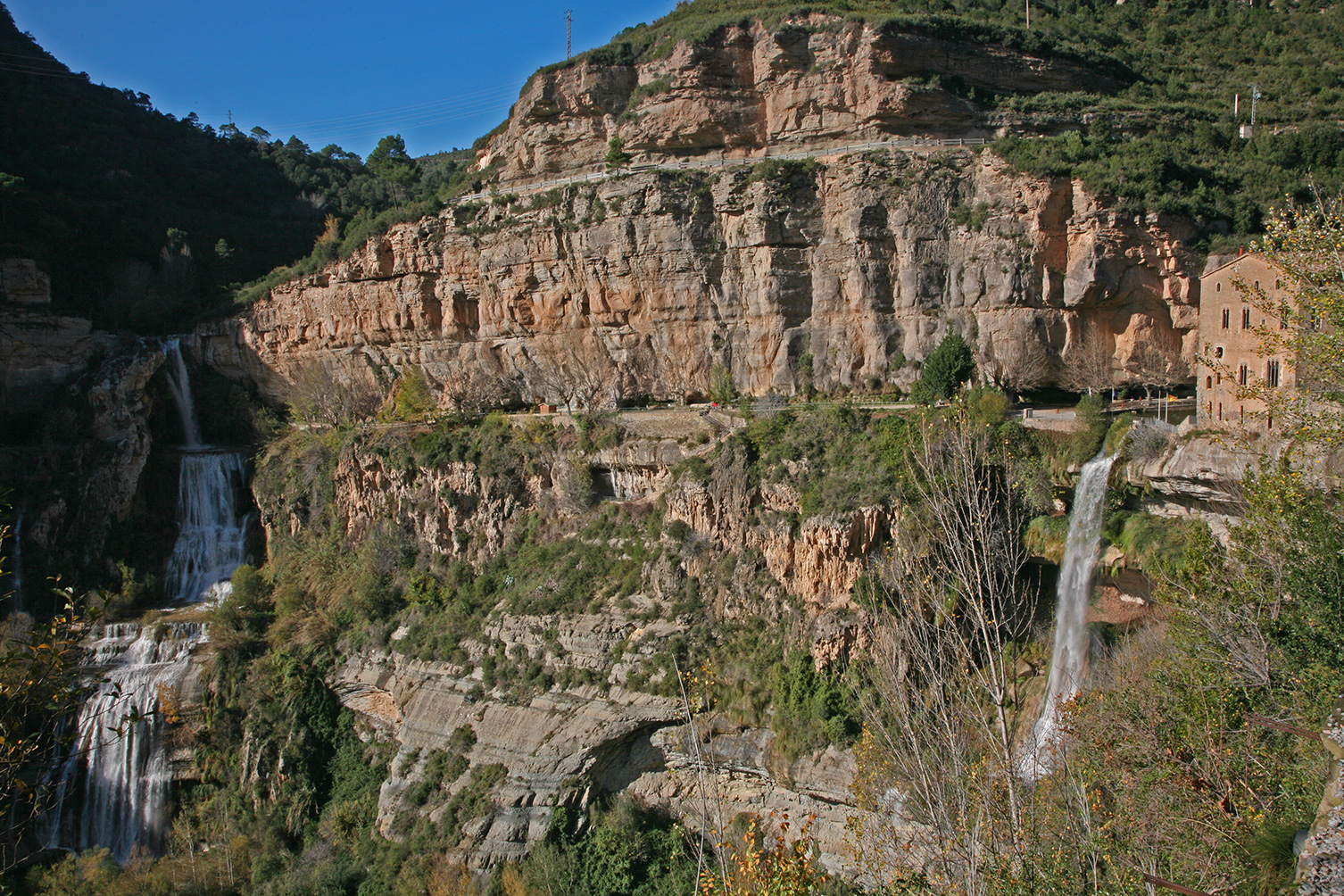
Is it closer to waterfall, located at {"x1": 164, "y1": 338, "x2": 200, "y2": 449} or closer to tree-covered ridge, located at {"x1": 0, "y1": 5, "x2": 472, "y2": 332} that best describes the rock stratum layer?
waterfall, located at {"x1": 164, "y1": 338, "x2": 200, "y2": 449}

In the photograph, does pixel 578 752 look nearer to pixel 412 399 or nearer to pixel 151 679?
pixel 151 679

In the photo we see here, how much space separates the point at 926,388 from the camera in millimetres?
24266

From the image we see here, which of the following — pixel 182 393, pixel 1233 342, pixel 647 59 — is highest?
pixel 647 59

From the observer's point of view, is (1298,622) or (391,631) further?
(391,631)

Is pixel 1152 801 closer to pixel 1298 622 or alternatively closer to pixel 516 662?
pixel 1298 622

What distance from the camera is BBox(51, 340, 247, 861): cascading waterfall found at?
2262 cm

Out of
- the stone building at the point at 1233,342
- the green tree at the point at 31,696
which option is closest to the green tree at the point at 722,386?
the stone building at the point at 1233,342

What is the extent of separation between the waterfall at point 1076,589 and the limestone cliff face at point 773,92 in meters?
15.5

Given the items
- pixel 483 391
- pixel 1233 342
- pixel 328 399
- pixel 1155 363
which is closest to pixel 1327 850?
pixel 1233 342

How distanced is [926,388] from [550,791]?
52.6ft

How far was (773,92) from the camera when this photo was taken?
30.4 metres

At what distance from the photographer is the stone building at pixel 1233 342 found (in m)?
17.2

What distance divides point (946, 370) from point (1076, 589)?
8.05 meters

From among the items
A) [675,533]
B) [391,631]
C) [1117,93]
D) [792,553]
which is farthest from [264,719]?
[1117,93]
